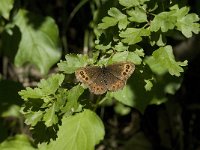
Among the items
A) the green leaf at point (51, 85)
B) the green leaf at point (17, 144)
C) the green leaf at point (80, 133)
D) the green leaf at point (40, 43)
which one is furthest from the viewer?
the green leaf at point (40, 43)

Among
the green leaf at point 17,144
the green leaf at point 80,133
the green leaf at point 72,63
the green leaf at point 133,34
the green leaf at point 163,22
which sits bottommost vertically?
the green leaf at point 17,144

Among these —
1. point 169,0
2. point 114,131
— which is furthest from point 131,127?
point 169,0

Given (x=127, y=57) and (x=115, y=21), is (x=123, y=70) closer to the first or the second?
(x=127, y=57)

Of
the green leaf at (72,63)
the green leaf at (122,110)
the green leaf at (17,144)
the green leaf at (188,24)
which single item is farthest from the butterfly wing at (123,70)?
the green leaf at (122,110)

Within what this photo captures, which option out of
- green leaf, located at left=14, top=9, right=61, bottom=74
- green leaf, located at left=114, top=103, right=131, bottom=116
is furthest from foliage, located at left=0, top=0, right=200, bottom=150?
green leaf, located at left=114, top=103, right=131, bottom=116

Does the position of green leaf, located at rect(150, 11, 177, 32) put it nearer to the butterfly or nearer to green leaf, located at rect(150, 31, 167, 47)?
green leaf, located at rect(150, 31, 167, 47)

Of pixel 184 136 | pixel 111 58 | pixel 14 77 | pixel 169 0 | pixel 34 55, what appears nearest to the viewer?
pixel 111 58

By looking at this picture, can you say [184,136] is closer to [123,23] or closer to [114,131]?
[114,131]

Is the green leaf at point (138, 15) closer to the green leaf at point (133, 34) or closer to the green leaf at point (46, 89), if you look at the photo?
the green leaf at point (133, 34)
